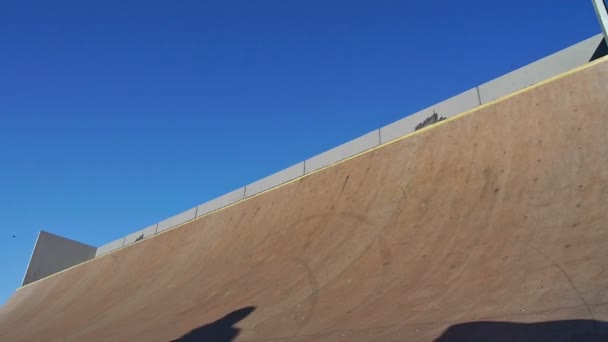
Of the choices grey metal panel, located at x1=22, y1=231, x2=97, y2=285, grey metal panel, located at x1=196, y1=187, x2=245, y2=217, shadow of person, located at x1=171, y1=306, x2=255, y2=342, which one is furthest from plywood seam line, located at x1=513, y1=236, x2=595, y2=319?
grey metal panel, located at x1=22, y1=231, x2=97, y2=285

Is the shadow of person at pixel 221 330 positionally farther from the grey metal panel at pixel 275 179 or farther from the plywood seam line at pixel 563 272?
the grey metal panel at pixel 275 179

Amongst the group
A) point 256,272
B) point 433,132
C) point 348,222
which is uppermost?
point 433,132

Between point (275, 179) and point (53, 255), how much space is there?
1855 centimetres

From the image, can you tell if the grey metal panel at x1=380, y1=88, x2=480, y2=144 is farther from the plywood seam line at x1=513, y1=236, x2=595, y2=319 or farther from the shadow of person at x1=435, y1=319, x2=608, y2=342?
the shadow of person at x1=435, y1=319, x2=608, y2=342

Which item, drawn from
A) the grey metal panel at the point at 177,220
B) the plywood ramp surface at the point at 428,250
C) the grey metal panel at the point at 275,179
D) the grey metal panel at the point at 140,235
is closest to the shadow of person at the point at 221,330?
the plywood ramp surface at the point at 428,250

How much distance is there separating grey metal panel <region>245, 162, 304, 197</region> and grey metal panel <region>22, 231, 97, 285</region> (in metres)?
15.9

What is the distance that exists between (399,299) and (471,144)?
351cm

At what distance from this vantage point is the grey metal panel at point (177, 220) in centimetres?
→ 1508

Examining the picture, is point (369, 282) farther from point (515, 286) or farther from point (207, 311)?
point (207, 311)

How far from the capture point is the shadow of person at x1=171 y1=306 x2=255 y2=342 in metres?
5.89

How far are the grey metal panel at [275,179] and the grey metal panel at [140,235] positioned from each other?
5875mm

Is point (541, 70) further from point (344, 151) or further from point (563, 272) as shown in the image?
point (563, 272)

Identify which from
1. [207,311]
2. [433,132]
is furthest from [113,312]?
[433,132]

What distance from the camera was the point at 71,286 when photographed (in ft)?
51.7
